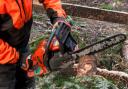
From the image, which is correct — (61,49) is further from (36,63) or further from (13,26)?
(13,26)

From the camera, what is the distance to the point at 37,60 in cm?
326

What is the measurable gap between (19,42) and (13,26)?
0.80ft

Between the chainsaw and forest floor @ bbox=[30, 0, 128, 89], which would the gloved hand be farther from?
forest floor @ bbox=[30, 0, 128, 89]

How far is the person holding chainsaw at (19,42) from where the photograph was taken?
118 inches

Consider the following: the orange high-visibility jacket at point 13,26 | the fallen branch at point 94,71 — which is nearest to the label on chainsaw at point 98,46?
the orange high-visibility jacket at point 13,26

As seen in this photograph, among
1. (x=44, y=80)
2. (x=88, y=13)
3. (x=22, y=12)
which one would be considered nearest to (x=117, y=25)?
(x=88, y=13)

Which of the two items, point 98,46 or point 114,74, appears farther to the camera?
point 114,74

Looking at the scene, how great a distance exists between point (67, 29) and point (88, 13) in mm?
3040

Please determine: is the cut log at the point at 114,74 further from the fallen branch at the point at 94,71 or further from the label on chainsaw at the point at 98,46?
the label on chainsaw at the point at 98,46

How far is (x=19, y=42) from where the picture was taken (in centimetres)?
327

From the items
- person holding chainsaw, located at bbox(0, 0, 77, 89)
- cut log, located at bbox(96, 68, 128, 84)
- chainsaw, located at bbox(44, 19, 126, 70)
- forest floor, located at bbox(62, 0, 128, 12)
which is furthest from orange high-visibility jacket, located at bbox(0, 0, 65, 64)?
forest floor, located at bbox(62, 0, 128, 12)

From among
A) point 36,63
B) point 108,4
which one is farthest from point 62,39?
point 108,4

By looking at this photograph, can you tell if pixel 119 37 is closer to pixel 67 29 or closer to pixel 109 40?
pixel 109 40

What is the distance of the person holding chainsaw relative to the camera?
2.99 meters
